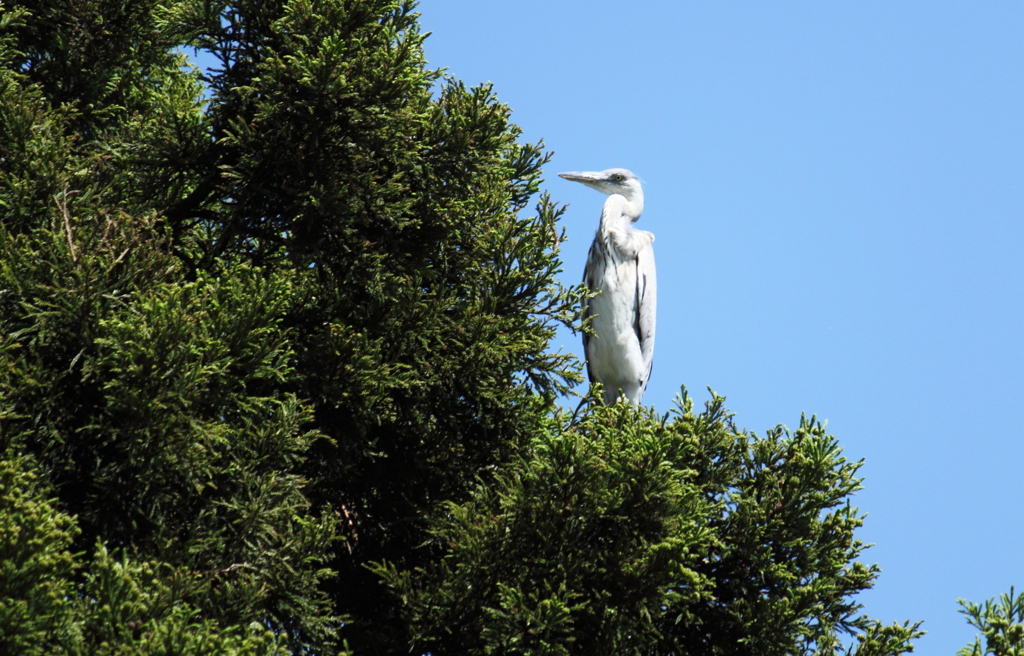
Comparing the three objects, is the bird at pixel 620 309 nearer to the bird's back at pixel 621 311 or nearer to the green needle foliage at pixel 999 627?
the bird's back at pixel 621 311

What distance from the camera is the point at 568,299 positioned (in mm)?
7074

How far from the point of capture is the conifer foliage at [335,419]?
5336 mm

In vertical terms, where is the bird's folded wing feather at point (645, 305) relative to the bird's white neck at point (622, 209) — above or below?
below

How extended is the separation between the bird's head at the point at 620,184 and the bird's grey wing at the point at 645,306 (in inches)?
38.1

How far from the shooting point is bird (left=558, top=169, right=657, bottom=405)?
30.9 feet

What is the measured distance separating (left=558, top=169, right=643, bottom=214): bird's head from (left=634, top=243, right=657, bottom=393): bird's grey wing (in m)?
0.97

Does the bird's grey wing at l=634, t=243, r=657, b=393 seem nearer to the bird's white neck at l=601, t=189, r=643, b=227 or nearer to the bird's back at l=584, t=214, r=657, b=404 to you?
the bird's back at l=584, t=214, r=657, b=404

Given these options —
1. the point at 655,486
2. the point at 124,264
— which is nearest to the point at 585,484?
the point at 655,486

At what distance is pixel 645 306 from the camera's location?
9.62 metres

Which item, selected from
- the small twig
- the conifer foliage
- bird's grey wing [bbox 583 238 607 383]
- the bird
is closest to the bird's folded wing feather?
the bird

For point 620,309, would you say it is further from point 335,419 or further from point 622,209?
point 335,419

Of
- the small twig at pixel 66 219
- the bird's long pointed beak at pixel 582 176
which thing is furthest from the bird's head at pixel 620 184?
the small twig at pixel 66 219

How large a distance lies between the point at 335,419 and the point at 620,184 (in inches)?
193

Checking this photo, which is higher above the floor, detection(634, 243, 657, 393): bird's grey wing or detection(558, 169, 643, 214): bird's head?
detection(558, 169, 643, 214): bird's head
